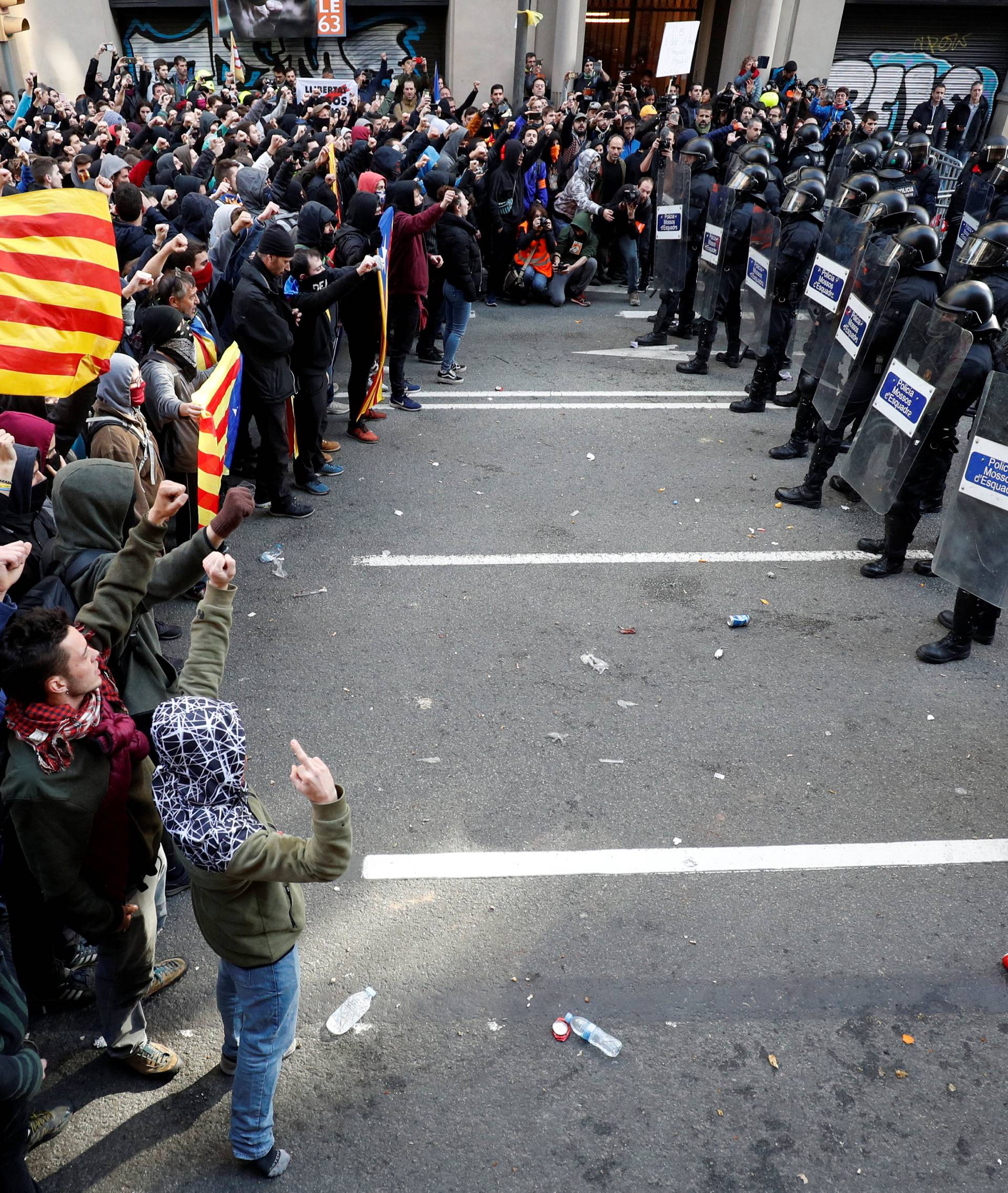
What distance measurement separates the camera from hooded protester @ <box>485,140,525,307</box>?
1166 cm

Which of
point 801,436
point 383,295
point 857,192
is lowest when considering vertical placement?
point 801,436

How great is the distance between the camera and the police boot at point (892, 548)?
6.04 meters

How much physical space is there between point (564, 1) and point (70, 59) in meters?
12.1

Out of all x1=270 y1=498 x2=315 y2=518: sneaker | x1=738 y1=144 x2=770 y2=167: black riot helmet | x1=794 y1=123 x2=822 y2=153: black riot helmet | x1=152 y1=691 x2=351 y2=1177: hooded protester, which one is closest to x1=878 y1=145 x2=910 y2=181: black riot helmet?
x1=794 y1=123 x2=822 y2=153: black riot helmet

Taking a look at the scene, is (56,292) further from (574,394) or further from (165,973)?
(574,394)

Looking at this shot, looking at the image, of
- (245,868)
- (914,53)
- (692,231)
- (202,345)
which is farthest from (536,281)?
(914,53)

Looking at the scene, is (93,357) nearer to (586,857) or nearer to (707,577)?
(586,857)

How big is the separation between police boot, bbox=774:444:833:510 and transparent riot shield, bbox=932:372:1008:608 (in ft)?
5.80

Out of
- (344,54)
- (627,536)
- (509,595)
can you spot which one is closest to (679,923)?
(509,595)

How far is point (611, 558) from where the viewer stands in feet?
20.7

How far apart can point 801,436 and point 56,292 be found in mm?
5865

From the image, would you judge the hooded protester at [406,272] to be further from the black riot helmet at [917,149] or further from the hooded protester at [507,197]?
the black riot helmet at [917,149]

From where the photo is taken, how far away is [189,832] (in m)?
2.35

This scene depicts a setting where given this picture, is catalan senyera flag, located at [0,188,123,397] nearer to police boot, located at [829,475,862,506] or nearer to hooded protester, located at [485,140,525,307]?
police boot, located at [829,475,862,506]
